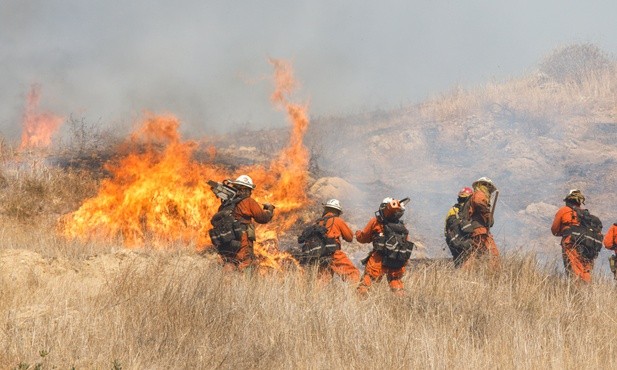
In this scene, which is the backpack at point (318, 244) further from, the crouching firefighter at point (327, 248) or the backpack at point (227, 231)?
the backpack at point (227, 231)

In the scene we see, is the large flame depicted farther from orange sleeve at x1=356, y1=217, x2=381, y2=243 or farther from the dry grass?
the dry grass

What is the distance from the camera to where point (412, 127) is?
22703 mm

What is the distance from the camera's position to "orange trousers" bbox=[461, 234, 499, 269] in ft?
26.2

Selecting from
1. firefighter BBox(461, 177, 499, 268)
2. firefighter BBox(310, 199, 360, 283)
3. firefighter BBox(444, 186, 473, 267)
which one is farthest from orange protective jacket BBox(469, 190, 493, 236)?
firefighter BBox(310, 199, 360, 283)

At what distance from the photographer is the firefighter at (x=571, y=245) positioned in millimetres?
8445

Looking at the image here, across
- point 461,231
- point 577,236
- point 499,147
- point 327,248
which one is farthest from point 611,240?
point 499,147

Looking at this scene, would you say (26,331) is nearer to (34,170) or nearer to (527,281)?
(527,281)

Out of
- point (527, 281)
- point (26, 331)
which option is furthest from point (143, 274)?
point (527, 281)

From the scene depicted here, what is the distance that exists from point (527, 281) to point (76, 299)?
4.93 m

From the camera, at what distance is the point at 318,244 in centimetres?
843

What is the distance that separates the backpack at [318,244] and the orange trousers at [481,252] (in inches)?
69.3

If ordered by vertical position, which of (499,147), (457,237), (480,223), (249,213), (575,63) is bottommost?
(457,237)

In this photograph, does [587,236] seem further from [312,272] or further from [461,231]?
[312,272]

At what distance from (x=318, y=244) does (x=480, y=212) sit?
2.46 meters
